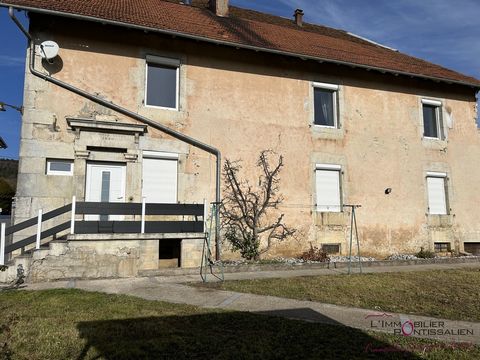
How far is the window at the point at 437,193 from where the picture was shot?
13.6 m

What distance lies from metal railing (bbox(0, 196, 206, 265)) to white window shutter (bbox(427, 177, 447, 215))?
8.47 metres

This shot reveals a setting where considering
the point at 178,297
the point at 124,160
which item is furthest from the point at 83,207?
the point at 178,297

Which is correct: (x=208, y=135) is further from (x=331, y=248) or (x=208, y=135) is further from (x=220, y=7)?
(x=220, y=7)

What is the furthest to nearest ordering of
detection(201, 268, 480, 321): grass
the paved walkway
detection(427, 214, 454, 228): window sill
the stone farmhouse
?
1. detection(427, 214, 454, 228): window sill
2. the stone farmhouse
3. detection(201, 268, 480, 321): grass
4. the paved walkway

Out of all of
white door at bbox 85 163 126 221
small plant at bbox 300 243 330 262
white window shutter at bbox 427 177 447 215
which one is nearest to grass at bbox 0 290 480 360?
white door at bbox 85 163 126 221

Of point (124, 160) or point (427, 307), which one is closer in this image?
point (427, 307)

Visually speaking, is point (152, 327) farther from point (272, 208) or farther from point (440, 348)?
point (272, 208)

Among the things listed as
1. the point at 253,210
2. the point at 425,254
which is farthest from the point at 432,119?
the point at 253,210

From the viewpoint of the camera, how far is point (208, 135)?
11016mm

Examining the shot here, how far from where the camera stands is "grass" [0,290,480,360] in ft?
12.7

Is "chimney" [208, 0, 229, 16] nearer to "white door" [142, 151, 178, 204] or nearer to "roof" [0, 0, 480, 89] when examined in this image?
"roof" [0, 0, 480, 89]

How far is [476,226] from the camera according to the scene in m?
14.0

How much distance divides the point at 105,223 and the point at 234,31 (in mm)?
7407

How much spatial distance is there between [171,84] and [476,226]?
11.5 m
